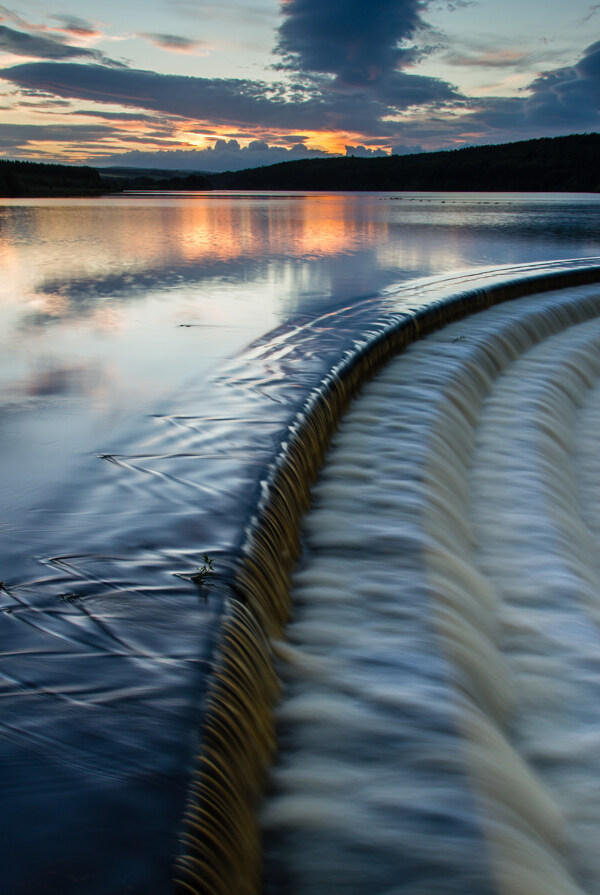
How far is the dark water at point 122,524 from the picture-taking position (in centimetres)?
180

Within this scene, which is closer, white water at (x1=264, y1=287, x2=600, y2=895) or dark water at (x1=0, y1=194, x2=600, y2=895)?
dark water at (x1=0, y1=194, x2=600, y2=895)

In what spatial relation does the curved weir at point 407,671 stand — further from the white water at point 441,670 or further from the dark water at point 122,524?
the dark water at point 122,524

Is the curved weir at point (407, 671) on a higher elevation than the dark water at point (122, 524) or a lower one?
lower

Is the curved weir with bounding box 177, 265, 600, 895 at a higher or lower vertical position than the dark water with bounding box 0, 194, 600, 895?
lower

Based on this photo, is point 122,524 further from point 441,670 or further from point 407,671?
point 441,670

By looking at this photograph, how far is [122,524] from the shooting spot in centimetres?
353

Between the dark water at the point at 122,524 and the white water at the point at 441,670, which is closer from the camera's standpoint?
the dark water at the point at 122,524

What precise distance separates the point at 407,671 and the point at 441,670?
0.15 meters

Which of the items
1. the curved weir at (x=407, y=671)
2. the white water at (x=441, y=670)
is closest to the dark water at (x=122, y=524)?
the curved weir at (x=407, y=671)

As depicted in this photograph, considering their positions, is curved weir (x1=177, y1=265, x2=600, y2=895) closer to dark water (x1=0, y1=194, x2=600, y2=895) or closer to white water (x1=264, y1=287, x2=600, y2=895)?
white water (x1=264, y1=287, x2=600, y2=895)

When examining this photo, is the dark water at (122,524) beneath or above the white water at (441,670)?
above

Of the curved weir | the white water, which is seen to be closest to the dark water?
the curved weir

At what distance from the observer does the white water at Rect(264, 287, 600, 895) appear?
2.16 m

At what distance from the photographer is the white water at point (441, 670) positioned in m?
2.16
